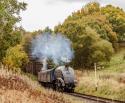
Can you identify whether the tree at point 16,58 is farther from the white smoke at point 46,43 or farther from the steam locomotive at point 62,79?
the steam locomotive at point 62,79

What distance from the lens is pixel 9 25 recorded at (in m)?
45.2

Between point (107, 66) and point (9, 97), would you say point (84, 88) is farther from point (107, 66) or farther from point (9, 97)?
point (107, 66)

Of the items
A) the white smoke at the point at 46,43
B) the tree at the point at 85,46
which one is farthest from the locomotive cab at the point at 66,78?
the tree at the point at 85,46

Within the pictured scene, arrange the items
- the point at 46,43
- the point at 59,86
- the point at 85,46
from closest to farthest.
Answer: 1. the point at 59,86
2. the point at 46,43
3. the point at 85,46

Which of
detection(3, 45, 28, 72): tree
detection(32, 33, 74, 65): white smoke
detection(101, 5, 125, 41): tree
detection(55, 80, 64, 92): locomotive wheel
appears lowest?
detection(55, 80, 64, 92): locomotive wheel

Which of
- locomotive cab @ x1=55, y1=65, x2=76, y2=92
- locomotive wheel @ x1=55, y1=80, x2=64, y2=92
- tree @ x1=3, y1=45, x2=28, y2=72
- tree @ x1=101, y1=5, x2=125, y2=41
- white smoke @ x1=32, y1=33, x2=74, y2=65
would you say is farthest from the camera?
tree @ x1=101, y1=5, x2=125, y2=41

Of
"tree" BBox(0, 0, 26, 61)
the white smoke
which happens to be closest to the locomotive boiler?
"tree" BBox(0, 0, 26, 61)

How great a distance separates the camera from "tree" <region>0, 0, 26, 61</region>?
45.0 m

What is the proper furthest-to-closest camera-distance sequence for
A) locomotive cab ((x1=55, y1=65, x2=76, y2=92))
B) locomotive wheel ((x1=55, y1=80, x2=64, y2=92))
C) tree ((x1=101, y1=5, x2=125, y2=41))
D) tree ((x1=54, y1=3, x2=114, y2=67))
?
tree ((x1=101, y1=5, x2=125, y2=41)) < tree ((x1=54, y1=3, x2=114, y2=67)) < locomotive wheel ((x1=55, y1=80, x2=64, y2=92)) < locomotive cab ((x1=55, y1=65, x2=76, y2=92))

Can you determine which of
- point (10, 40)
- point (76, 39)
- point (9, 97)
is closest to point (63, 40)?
point (76, 39)

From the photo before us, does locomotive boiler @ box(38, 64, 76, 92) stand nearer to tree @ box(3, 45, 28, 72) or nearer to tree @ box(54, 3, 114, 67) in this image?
tree @ box(3, 45, 28, 72)

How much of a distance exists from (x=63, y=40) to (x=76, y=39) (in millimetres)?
4915

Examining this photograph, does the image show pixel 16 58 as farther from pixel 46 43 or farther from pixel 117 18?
pixel 117 18

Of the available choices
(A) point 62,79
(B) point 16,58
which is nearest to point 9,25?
(A) point 62,79
